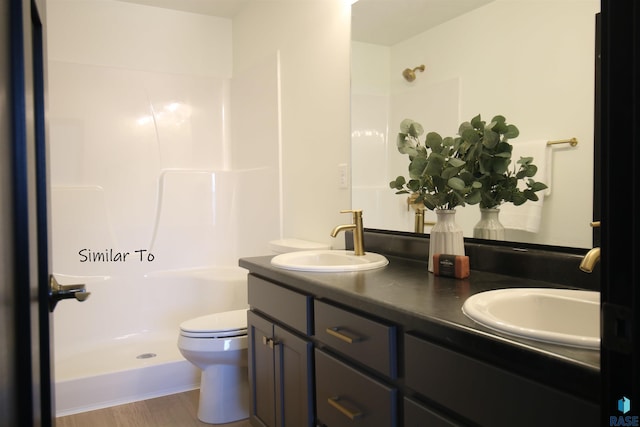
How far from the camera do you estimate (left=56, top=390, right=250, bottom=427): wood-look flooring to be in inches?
92.7

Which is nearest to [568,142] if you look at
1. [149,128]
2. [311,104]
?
[311,104]

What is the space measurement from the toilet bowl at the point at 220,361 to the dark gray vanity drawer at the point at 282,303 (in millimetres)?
353

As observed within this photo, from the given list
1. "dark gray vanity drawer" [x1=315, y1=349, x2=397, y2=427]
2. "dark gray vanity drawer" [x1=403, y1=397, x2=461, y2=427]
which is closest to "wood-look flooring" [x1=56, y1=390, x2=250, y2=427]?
"dark gray vanity drawer" [x1=315, y1=349, x2=397, y2=427]

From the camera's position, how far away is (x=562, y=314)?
1.13m

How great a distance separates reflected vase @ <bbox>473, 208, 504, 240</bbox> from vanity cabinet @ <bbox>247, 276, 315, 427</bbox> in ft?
2.10

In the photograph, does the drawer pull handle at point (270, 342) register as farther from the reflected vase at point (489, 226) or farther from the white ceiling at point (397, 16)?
the white ceiling at point (397, 16)

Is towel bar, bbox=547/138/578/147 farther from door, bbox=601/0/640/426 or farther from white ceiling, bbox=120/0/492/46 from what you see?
door, bbox=601/0/640/426

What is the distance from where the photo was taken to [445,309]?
3.49ft

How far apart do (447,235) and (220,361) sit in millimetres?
1351

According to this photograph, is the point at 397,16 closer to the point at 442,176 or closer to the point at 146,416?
the point at 442,176

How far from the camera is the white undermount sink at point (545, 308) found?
42.0 inches

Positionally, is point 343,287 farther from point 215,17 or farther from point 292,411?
point 215,17

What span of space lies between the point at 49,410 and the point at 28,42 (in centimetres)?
69

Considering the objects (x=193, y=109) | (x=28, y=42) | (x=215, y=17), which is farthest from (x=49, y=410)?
(x=215, y=17)
